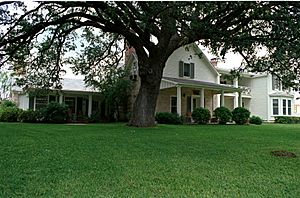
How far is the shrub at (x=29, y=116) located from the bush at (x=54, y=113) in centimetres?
52

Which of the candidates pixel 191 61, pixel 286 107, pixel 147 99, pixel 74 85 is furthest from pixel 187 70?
pixel 286 107

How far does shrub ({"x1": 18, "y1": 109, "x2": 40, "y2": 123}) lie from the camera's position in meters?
20.0

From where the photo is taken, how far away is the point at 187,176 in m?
5.16

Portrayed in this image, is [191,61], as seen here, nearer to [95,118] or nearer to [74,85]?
[95,118]

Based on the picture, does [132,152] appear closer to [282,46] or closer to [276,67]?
[282,46]

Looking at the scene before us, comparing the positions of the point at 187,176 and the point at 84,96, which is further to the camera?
the point at 84,96

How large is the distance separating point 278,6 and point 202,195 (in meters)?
6.16

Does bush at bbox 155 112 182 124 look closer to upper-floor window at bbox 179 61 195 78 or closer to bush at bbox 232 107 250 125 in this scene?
bush at bbox 232 107 250 125

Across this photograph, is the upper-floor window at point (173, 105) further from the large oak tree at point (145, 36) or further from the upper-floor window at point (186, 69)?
the large oak tree at point (145, 36)

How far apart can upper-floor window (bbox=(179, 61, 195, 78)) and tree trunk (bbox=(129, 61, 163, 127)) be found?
32.4ft

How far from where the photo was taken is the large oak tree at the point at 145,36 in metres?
7.85

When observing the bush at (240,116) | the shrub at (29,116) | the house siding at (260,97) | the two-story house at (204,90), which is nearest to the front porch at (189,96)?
the two-story house at (204,90)

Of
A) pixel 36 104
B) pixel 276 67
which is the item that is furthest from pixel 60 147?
pixel 36 104

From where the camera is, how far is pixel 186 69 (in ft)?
83.7
